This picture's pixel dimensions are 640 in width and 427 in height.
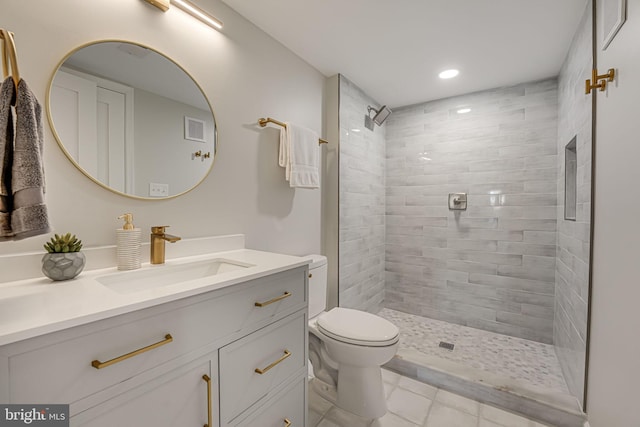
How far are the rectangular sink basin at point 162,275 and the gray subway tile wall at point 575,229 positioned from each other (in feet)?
5.96

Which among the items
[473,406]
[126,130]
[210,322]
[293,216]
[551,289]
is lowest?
[473,406]

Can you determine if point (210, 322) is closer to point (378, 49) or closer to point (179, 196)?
point (179, 196)

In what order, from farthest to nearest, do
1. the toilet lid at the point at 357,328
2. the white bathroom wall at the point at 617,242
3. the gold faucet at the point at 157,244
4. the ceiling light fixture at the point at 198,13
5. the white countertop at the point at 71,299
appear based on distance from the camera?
the toilet lid at the point at 357,328 < the ceiling light fixture at the point at 198,13 < the gold faucet at the point at 157,244 < the white bathroom wall at the point at 617,242 < the white countertop at the point at 71,299

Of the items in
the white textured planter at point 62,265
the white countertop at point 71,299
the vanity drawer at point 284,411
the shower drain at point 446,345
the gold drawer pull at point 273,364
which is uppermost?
the white textured planter at point 62,265

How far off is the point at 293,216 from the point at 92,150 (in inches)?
48.8

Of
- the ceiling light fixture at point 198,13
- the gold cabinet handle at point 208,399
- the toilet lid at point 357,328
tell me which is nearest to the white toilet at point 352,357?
the toilet lid at point 357,328

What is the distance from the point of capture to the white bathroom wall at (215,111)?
0.99 metres

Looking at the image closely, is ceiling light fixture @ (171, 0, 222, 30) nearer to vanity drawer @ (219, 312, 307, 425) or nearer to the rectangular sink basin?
the rectangular sink basin

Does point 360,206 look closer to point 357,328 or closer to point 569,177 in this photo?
point 357,328

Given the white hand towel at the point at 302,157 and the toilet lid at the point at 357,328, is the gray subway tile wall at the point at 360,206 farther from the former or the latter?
the toilet lid at the point at 357,328

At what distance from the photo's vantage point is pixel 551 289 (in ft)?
7.84

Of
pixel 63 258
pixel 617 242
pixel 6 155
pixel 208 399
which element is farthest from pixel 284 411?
pixel 617 242

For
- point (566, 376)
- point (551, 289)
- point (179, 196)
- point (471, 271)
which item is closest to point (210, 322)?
point (179, 196)

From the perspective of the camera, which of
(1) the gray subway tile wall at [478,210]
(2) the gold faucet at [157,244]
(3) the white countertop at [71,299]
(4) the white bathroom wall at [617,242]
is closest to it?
(3) the white countertop at [71,299]
